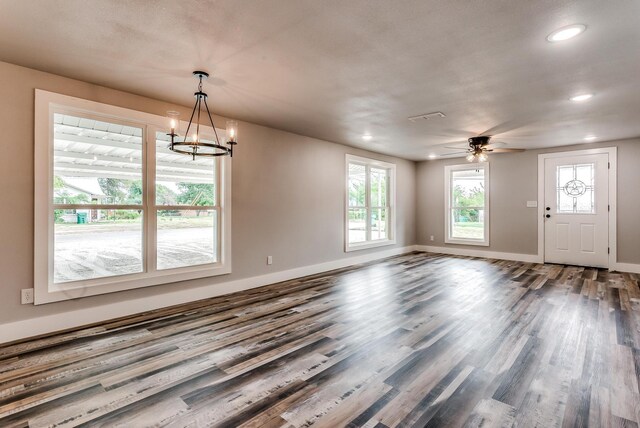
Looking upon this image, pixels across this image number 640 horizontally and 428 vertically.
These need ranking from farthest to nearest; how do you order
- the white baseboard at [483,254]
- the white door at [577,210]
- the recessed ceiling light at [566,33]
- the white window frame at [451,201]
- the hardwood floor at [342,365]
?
the white window frame at [451,201] < the white baseboard at [483,254] < the white door at [577,210] < the recessed ceiling light at [566,33] < the hardwood floor at [342,365]

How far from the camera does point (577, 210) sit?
6309 millimetres

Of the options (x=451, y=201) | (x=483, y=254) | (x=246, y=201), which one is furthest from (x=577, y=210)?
(x=246, y=201)

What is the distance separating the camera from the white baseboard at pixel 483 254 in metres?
6.83

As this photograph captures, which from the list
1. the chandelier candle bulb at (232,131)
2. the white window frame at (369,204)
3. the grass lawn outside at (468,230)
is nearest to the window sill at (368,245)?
the white window frame at (369,204)

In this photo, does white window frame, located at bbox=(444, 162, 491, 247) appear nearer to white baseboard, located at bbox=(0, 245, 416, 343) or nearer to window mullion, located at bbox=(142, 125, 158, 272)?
white baseboard, located at bbox=(0, 245, 416, 343)

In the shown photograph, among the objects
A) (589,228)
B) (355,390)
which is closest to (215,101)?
(355,390)

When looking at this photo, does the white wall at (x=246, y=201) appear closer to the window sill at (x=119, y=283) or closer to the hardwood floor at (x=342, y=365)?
the window sill at (x=119, y=283)

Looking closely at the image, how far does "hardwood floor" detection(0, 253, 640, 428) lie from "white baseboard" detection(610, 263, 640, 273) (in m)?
2.17

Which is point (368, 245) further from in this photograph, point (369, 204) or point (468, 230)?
point (468, 230)

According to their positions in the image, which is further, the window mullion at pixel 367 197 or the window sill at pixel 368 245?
the window mullion at pixel 367 197

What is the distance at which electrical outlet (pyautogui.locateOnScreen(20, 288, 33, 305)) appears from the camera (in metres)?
2.92

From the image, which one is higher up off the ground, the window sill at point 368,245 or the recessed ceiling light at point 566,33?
the recessed ceiling light at point 566,33

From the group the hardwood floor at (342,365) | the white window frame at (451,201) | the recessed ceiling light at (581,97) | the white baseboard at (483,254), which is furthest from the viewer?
the white window frame at (451,201)

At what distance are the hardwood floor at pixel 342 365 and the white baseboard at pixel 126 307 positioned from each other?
16 cm
